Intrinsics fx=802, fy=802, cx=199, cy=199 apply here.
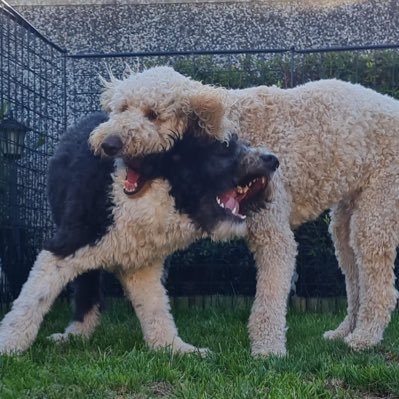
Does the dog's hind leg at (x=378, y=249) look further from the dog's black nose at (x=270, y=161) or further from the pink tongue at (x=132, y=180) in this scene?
the pink tongue at (x=132, y=180)

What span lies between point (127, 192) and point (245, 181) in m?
0.68

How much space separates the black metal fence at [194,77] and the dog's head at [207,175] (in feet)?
6.85

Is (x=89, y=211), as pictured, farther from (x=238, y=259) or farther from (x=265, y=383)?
(x=238, y=259)

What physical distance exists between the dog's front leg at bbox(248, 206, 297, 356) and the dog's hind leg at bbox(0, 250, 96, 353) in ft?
3.57

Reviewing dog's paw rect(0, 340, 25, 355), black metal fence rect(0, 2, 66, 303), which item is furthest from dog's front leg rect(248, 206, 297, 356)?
black metal fence rect(0, 2, 66, 303)

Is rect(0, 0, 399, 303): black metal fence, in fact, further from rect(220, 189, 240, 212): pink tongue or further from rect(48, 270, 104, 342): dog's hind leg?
rect(220, 189, 240, 212): pink tongue

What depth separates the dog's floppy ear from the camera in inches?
167

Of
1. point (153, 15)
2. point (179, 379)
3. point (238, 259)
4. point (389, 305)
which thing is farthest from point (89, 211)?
point (153, 15)

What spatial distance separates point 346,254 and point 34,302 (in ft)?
7.82

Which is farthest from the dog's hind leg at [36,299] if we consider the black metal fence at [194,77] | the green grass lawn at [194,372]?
the black metal fence at [194,77]

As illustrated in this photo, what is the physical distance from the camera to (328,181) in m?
5.07

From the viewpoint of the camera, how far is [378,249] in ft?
16.7

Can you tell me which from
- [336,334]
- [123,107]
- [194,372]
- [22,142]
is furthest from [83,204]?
[336,334]

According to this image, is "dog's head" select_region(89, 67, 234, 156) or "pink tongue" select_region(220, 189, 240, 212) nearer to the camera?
"dog's head" select_region(89, 67, 234, 156)
